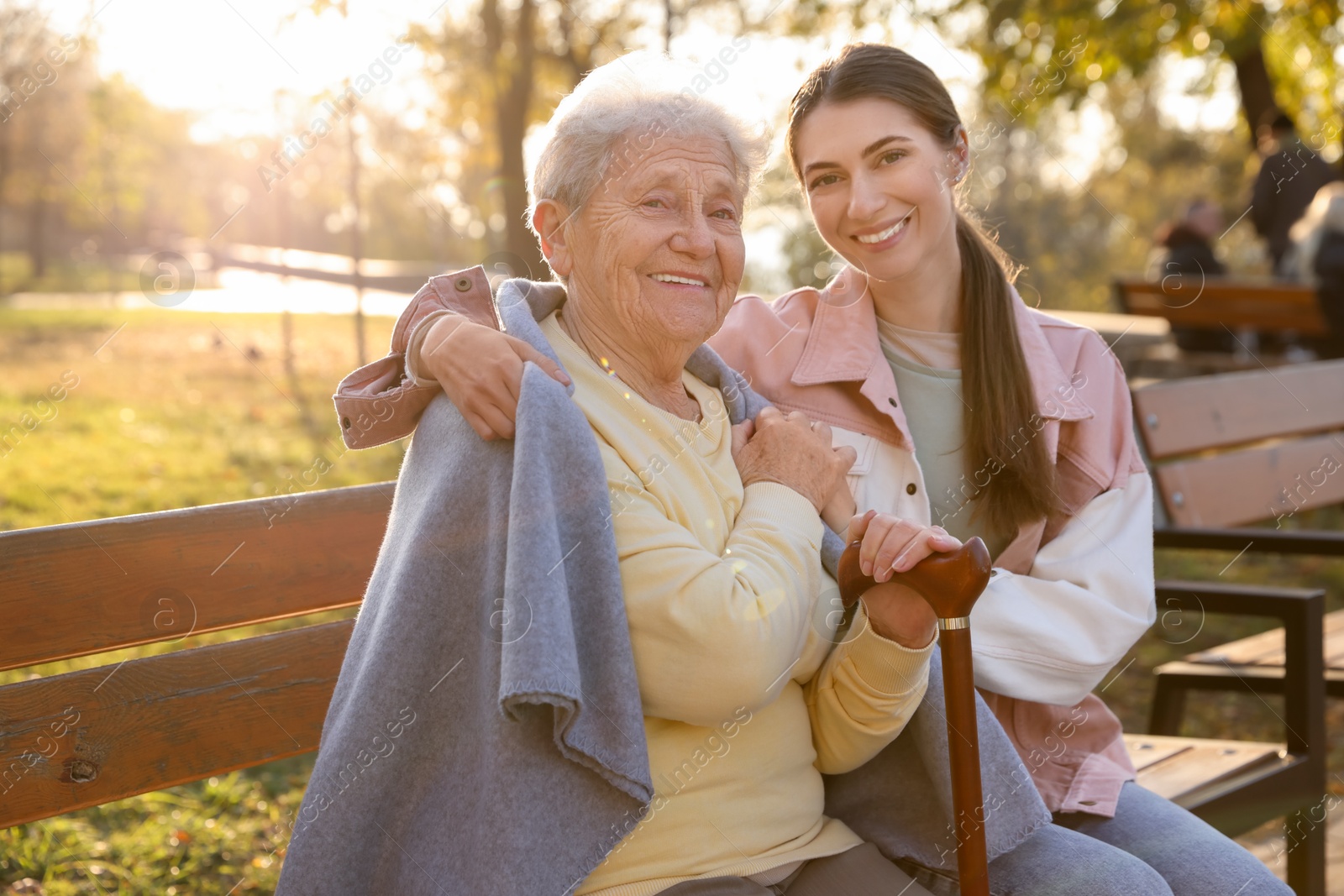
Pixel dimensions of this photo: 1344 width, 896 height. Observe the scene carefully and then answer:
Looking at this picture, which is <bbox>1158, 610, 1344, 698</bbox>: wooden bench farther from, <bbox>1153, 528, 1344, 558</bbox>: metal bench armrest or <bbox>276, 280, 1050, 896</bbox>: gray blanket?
<bbox>276, 280, 1050, 896</bbox>: gray blanket

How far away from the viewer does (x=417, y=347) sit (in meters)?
1.96

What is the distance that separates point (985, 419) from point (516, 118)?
508 cm

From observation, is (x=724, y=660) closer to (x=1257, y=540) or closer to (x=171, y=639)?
(x=171, y=639)

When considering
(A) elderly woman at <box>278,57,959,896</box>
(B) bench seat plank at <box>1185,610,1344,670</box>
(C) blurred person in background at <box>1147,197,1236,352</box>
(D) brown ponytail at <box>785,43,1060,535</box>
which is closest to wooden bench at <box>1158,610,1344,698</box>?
(B) bench seat plank at <box>1185,610,1344,670</box>

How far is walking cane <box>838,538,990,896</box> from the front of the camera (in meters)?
1.81

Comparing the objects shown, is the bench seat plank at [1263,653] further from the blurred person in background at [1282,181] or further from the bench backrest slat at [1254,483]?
the blurred person in background at [1282,181]

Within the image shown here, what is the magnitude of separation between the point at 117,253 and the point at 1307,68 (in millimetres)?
53617

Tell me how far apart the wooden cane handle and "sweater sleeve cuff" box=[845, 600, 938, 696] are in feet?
0.51

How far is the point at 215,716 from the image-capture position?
2.25m

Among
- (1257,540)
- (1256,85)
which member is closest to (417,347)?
(1257,540)

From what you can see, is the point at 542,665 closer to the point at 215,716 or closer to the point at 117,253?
the point at 215,716

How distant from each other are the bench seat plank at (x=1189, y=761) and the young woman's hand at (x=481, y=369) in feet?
6.02

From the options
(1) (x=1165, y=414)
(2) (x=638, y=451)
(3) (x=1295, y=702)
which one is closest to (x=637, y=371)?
(2) (x=638, y=451)

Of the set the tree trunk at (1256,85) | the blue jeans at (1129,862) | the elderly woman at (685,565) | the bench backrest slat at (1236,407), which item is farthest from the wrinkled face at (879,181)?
the tree trunk at (1256,85)
